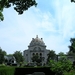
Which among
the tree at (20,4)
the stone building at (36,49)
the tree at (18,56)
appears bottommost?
the tree at (20,4)

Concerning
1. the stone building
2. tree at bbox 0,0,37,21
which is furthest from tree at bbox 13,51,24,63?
tree at bbox 0,0,37,21

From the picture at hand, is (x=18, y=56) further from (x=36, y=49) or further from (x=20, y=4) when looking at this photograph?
(x=20, y=4)

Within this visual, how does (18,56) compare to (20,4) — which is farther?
(18,56)

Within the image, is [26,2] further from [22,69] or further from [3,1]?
[22,69]

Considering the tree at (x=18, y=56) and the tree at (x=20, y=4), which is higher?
the tree at (x=18, y=56)

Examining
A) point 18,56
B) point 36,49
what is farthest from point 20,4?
point 36,49

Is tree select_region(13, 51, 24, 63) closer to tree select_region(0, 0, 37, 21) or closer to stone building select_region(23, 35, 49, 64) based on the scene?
stone building select_region(23, 35, 49, 64)

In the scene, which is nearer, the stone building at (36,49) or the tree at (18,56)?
the tree at (18,56)

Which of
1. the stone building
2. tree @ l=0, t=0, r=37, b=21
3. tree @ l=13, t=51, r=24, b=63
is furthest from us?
the stone building

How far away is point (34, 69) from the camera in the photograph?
43188 mm

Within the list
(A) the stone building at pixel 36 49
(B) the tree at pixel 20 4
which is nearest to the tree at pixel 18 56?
(A) the stone building at pixel 36 49

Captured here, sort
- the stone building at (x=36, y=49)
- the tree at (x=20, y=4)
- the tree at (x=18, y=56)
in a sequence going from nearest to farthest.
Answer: the tree at (x=20, y=4)
the tree at (x=18, y=56)
the stone building at (x=36, y=49)

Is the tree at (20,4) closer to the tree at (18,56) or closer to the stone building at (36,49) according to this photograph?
the tree at (18,56)

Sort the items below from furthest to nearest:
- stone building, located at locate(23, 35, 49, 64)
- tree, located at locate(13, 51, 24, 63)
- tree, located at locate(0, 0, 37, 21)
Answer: stone building, located at locate(23, 35, 49, 64) → tree, located at locate(13, 51, 24, 63) → tree, located at locate(0, 0, 37, 21)
